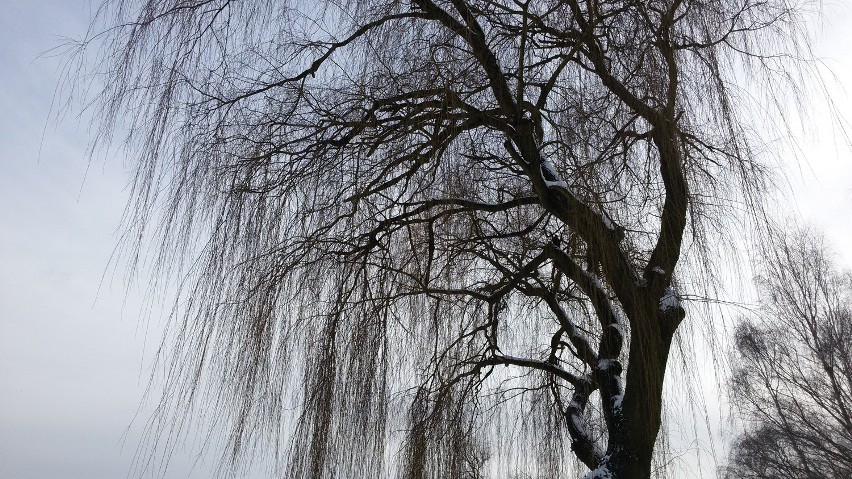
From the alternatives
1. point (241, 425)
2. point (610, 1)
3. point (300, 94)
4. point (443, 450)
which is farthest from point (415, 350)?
point (610, 1)

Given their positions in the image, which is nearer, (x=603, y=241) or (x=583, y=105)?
(x=603, y=241)

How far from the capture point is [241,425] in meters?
2.66

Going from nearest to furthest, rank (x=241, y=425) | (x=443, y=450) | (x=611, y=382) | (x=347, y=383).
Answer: (x=241, y=425) < (x=347, y=383) < (x=443, y=450) < (x=611, y=382)

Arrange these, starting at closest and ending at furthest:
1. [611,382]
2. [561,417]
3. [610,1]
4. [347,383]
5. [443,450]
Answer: [347,383] < [610,1] < [443,450] < [611,382] < [561,417]

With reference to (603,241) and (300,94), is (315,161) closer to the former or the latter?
(300,94)

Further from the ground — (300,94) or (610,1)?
(610,1)

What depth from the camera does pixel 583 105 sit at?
10.6 ft

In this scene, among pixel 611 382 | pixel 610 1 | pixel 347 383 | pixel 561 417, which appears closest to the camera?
pixel 347 383

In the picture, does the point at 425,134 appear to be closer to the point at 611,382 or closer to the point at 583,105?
the point at 583,105

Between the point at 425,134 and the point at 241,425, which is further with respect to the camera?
the point at 425,134

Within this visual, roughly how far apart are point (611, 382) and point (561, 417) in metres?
0.77

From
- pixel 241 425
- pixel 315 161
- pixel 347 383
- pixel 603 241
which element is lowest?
pixel 241 425

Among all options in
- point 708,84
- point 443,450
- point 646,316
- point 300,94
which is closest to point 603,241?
point 646,316

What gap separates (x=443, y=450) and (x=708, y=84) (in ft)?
7.24
